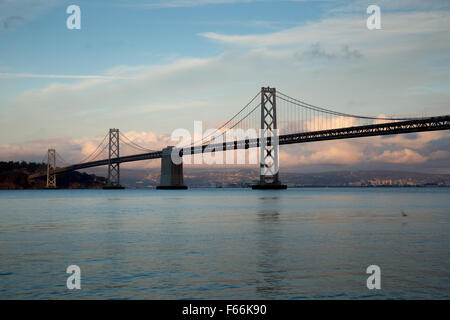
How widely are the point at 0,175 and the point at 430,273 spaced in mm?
150061

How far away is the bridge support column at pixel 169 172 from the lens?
288 ft

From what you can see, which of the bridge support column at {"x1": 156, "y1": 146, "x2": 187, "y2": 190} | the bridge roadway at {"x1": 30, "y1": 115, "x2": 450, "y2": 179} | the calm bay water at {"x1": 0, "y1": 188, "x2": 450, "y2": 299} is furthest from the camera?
the bridge support column at {"x1": 156, "y1": 146, "x2": 187, "y2": 190}

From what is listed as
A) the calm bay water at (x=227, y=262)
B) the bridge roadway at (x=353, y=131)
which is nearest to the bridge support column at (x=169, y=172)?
the bridge roadway at (x=353, y=131)

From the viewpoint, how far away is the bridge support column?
87.8 metres

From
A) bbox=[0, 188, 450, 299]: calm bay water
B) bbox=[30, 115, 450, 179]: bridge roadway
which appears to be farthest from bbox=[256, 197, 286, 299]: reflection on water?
bbox=[30, 115, 450, 179]: bridge roadway

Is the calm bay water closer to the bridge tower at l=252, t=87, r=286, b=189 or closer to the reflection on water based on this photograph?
the reflection on water

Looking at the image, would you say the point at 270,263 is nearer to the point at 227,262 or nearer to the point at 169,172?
the point at 227,262

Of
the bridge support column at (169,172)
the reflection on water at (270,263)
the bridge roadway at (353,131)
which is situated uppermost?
the bridge roadway at (353,131)

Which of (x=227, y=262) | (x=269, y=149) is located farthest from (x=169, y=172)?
(x=227, y=262)

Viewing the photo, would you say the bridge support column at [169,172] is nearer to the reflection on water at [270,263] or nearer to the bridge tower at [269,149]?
the bridge tower at [269,149]

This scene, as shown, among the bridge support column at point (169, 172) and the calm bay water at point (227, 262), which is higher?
the bridge support column at point (169, 172)
